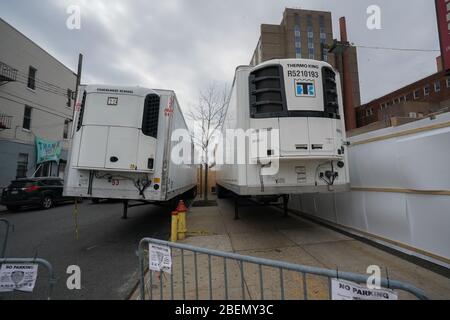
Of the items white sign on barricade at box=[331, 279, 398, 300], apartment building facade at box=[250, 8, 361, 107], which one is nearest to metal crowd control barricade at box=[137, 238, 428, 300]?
white sign on barricade at box=[331, 279, 398, 300]

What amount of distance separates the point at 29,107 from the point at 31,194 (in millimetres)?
9481

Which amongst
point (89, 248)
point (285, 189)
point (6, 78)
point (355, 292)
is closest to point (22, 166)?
point (6, 78)

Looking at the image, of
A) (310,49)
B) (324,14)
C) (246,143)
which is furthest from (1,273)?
(324,14)

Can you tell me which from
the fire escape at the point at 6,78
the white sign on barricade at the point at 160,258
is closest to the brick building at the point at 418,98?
the white sign on barricade at the point at 160,258

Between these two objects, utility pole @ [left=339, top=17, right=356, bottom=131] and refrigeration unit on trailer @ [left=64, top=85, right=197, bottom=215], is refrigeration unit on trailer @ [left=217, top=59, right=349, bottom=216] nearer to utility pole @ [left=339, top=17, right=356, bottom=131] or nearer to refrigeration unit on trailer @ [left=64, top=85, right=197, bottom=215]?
refrigeration unit on trailer @ [left=64, top=85, right=197, bottom=215]

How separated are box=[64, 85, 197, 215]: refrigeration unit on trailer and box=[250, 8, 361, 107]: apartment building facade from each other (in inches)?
2099

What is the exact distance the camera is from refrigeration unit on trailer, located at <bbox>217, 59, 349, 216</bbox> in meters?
4.53

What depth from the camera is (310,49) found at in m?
56.1

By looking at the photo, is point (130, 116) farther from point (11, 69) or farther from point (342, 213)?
point (11, 69)

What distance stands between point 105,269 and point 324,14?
238ft

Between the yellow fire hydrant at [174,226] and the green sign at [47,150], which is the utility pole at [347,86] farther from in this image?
the green sign at [47,150]

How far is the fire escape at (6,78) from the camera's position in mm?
14315

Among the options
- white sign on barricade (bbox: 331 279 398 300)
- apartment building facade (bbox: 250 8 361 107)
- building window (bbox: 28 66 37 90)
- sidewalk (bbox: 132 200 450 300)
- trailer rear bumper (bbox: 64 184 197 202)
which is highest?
apartment building facade (bbox: 250 8 361 107)
